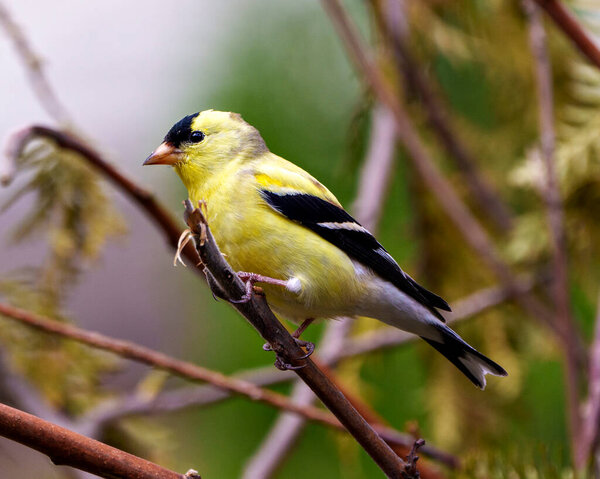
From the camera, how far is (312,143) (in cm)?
273

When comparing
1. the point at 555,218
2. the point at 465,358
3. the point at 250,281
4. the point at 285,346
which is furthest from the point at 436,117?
the point at 285,346

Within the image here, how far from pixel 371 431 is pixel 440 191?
3.98 ft

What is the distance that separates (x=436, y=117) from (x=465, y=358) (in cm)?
127

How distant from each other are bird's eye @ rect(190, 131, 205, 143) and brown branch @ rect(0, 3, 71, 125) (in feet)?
1.65

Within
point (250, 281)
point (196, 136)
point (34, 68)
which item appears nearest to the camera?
point (250, 281)

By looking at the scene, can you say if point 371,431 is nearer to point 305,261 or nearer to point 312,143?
point 305,261

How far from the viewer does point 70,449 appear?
3.24 ft

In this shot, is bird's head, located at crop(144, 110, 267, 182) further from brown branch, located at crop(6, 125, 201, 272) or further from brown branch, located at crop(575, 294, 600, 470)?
brown branch, located at crop(575, 294, 600, 470)

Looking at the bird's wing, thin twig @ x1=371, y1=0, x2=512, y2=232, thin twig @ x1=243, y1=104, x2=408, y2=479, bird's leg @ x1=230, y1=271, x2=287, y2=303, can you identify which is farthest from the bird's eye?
thin twig @ x1=371, y1=0, x2=512, y2=232

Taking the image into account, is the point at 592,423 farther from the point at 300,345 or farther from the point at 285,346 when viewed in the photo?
the point at 285,346

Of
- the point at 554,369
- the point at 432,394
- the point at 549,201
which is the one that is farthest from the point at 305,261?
the point at 554,369

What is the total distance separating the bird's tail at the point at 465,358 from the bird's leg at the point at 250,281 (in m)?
0.43

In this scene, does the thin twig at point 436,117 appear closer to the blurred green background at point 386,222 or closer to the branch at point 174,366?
the blurred green background at point 386,222

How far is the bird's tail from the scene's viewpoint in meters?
1.58
